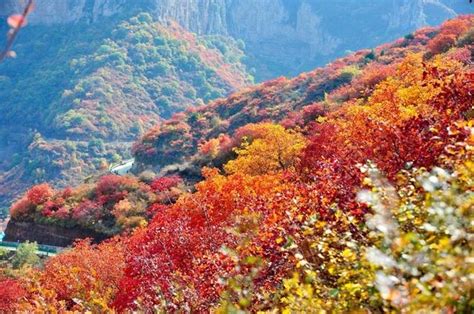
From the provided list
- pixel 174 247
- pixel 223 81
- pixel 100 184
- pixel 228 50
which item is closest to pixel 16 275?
pixel 100 184

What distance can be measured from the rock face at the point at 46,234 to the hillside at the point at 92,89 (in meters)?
56.0

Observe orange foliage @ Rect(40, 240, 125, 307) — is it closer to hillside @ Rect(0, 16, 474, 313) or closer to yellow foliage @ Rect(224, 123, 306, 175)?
hillside @ Rect(0, 16, 474, 313)

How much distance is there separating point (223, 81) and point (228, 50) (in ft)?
92.6

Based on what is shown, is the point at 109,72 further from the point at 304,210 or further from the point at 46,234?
the point at 304,210

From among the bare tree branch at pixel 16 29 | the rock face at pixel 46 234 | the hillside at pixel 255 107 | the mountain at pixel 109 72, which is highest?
the mountain at pixel 109 72

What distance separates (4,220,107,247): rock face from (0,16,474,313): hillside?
0.81 meters

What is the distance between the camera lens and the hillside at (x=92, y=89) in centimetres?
11188

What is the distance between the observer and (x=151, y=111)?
134 meters

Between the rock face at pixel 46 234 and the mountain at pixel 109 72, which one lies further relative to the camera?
the mountain at pixel 109 72

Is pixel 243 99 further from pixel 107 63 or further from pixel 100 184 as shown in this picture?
pixel 107 63

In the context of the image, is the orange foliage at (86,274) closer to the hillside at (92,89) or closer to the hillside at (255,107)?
the hillside at (255,107)

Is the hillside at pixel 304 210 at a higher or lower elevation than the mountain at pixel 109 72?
lower

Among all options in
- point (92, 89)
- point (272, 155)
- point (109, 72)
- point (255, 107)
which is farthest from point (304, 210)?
point (109, 72)

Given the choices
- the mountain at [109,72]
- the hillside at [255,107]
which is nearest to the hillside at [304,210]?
the hillside at [255,107]
